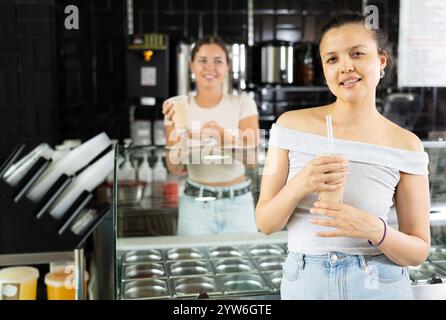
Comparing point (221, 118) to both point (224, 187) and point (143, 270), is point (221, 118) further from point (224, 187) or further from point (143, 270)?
point (143, 270)

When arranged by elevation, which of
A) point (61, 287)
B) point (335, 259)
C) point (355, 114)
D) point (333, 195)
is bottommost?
point (61, 287)

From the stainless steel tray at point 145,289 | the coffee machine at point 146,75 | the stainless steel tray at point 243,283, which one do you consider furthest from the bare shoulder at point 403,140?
the coffee machine at point 146,75

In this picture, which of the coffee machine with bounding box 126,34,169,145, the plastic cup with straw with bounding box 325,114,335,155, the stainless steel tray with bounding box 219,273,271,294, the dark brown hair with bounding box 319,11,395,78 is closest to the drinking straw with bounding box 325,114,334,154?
the plastic cup with straw with bounding box 325,114,335,155

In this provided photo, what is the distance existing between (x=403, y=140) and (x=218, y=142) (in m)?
0.36

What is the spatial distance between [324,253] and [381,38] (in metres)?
0.34

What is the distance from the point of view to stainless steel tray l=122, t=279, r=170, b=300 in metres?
1.13

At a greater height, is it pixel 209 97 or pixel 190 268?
pixel 209 97

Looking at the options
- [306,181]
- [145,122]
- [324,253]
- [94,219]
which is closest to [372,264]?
[324,253]

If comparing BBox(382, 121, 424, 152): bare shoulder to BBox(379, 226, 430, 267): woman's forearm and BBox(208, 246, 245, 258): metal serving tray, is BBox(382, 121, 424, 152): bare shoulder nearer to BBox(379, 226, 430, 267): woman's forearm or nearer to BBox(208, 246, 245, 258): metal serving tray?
BBox(379, 226, 430, 267): woman's forearm

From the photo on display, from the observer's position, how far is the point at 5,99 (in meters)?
2.77

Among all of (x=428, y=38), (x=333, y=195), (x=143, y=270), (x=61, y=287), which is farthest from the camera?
(x=428, y=38)

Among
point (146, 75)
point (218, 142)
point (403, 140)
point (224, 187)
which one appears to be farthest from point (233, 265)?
point (146, 75)

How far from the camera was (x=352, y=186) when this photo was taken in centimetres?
85

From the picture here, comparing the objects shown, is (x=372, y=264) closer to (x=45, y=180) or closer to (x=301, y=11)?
(x=45, y=180)
